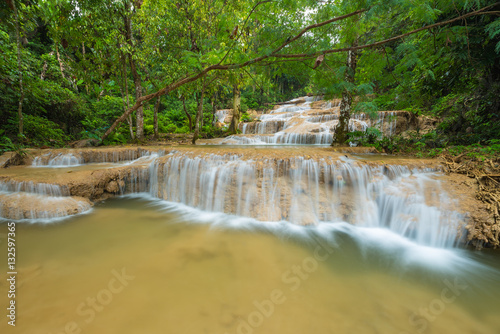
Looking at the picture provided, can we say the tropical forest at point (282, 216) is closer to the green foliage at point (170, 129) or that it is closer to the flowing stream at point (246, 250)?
the flowing stream at point (246, 250)

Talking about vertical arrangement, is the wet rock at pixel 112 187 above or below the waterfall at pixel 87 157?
below

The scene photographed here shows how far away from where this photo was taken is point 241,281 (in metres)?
2.21

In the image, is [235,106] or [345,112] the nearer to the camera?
[345,112]

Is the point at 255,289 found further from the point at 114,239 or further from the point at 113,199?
the point at 113,199

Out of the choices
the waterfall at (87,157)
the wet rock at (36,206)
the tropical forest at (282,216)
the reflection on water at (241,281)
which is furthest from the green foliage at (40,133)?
the reflection on water at (241,281)

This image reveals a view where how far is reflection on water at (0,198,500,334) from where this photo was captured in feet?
5.54

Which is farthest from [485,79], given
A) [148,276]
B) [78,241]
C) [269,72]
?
[78,241]

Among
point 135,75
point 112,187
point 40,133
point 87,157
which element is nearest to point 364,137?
point 112,187

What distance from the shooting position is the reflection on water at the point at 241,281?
169cm

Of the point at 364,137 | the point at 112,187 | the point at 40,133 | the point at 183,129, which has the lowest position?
the point at 112,187

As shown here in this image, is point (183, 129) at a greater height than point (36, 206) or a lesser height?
greater

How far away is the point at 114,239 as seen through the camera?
2998mm

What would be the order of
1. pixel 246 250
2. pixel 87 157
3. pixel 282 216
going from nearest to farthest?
pixel 246 250, pixel 282 216, pixel 87 157

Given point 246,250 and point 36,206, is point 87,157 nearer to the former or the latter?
point 36,206
